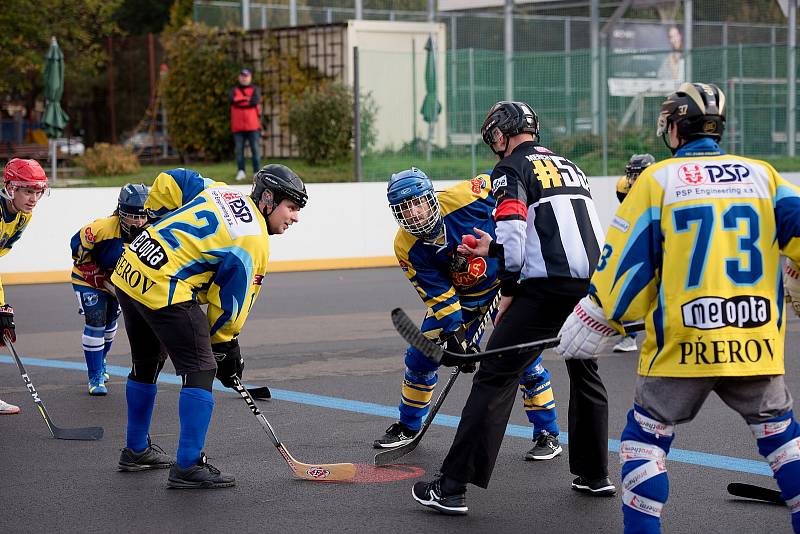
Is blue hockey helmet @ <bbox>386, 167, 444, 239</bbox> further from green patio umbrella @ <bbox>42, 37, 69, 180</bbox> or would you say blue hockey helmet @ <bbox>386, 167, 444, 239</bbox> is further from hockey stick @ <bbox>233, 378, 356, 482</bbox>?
green patio umbrella @ <bbox>42, 37, 69, 180</bbox>

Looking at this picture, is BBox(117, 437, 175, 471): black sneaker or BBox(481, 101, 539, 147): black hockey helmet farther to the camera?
BBox(117, 437, 175, 471): black sneaker

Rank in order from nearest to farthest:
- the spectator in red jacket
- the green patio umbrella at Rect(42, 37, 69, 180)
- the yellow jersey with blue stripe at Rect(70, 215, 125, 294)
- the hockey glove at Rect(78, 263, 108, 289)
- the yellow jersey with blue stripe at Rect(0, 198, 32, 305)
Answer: the yellow jersey with blue stripe at Rect(0, 198, 32, 305)
the yellow jersey with blue stripe at Rect(70, 215, 125, 294)
the hockey glove at Rect(78, 263, 108, 289)
the green patio umbrella at Rect(42, 37, 69, 180)
the spectator in red jacket

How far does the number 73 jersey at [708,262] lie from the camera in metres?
3.86

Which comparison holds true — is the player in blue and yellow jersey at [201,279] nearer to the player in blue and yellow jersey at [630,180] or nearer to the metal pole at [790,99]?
the player in blue and yellow jersey at [630,180]

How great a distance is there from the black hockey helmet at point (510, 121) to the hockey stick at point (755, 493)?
1.83m

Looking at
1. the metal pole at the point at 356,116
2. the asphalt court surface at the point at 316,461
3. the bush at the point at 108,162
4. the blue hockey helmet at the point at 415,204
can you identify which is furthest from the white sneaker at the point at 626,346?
the bush at the point at 108,162

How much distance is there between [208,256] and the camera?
5090 millimetres

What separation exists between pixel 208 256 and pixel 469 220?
1.43 m

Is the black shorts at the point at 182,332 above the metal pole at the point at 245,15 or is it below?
below

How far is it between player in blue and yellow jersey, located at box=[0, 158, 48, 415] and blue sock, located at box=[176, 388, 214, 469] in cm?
204

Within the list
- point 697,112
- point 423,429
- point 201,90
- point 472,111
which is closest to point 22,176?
point 423,429

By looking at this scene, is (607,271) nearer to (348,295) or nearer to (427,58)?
(348,295)

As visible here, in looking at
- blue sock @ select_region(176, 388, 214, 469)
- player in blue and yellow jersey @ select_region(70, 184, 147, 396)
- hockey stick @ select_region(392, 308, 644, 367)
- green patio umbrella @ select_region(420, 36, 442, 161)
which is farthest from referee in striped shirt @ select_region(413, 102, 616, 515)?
green patio umbrella @ select_region(420, 36, 442, 161)

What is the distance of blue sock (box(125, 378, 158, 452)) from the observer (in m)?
5.54
